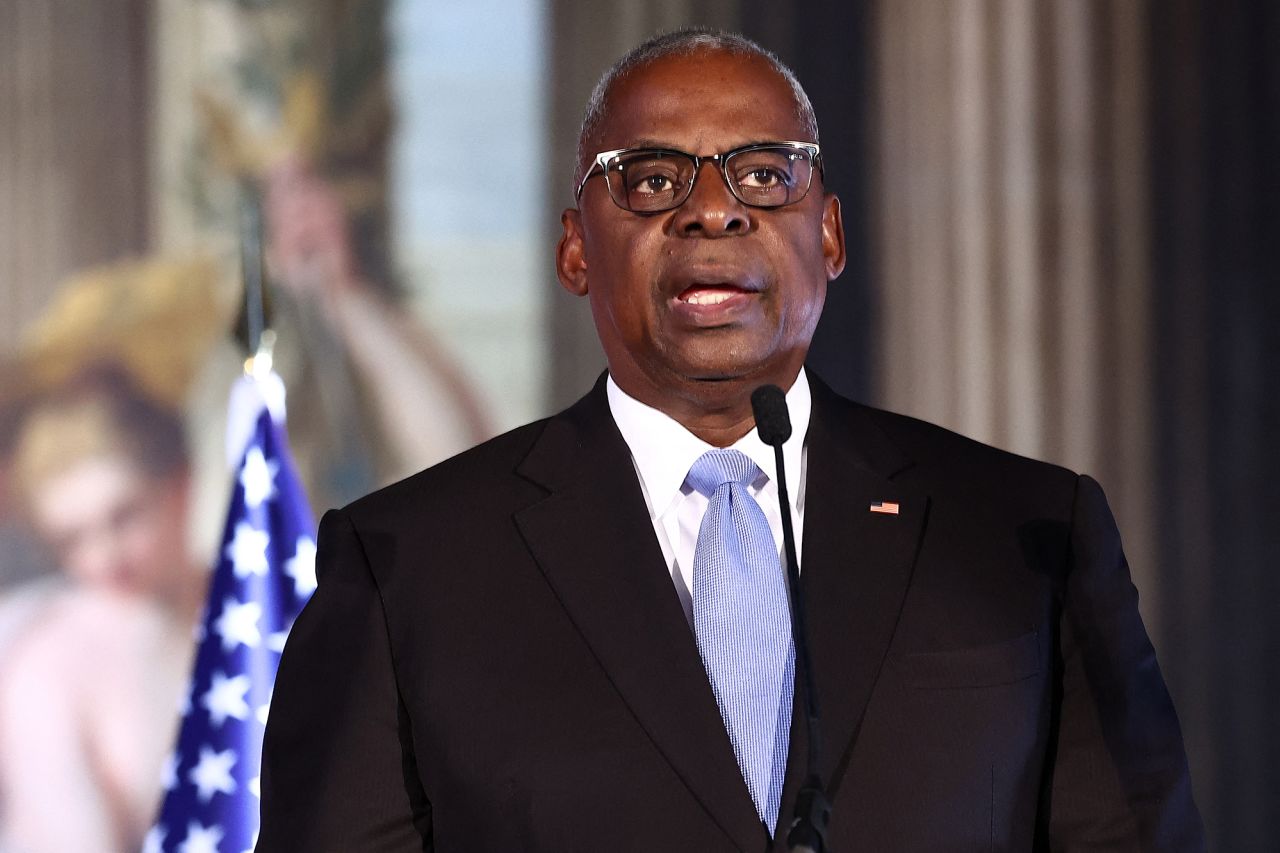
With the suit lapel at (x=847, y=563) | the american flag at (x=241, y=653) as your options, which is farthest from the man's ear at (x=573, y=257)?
the american flag at (x=241, y=653)

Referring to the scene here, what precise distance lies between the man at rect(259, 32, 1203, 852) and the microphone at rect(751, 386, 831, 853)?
14 cm

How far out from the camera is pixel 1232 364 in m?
3.82

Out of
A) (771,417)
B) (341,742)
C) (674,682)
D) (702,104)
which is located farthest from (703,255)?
(341,742)

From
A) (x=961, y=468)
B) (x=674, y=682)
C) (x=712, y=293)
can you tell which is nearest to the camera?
(x=674, y=682)

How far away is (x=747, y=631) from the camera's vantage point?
1.43 m

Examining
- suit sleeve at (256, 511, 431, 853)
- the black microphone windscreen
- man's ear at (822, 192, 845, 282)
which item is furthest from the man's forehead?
suit sleeve at (256, 511, 431, 853)

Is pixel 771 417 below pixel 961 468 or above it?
above

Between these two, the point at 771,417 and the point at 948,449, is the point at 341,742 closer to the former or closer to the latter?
the point at 771,417

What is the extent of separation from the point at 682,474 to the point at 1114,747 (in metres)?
0.48

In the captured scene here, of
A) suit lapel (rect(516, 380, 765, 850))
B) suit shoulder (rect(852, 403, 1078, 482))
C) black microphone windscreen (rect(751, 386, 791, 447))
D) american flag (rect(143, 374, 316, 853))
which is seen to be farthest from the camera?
american flag (rect(143, 374, 316, 853))

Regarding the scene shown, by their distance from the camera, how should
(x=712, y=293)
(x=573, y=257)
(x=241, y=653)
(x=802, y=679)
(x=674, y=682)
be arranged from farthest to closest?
(x=241, y=653) → (x=573, y=257) → (x=712, y=293) → (x=674, y=682) → (x=802, y=679)

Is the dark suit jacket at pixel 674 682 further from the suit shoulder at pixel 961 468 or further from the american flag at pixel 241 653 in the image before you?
the american flag at pixel 241 653

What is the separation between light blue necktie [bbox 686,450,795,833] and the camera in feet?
4.50

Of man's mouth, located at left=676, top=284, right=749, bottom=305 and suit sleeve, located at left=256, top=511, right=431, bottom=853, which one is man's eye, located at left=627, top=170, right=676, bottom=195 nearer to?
man's mouth, located at left=676, top=284, right=749, bottom=305
